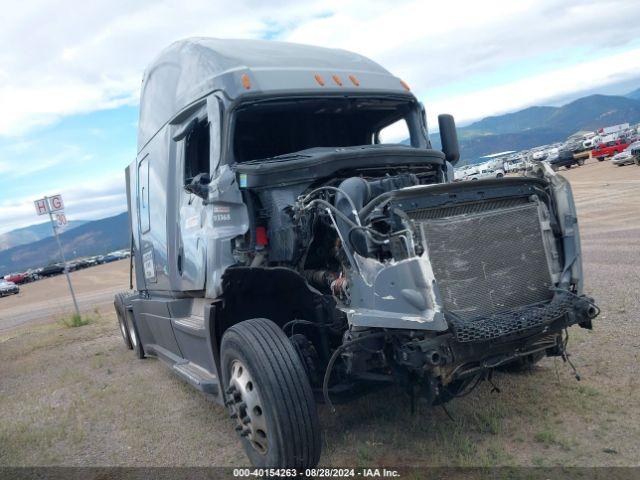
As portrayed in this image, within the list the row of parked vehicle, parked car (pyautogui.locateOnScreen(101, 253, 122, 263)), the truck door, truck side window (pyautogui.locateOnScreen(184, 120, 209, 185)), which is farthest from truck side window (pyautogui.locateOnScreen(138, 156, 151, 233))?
parked car (pyautogui.locateOnScreen(101, 253, 122, 263))

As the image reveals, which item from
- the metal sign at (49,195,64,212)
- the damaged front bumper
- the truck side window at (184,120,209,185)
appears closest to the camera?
the damaged front bumper

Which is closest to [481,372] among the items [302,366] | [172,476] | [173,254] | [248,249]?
[302,366]

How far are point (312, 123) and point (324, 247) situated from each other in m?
1.54

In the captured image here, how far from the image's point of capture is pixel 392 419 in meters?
4.71

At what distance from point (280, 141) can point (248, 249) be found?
1.34 m

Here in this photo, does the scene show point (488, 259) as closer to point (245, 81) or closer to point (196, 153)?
point (245, 81)

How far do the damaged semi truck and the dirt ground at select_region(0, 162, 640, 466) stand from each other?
44 cm

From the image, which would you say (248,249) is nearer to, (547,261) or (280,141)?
(280,141)

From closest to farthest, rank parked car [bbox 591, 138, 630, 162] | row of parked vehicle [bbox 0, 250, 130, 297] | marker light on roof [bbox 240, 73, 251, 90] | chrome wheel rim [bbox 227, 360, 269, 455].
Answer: chrome wheel rim [bbox 227, 360, 269, 455] → marker light on roof [bbox 240, 73, 251, 90] → row of parked vehicle [bbox 0, 250, 130, 297] → parked car [bbox 591, 138, 630, 162]

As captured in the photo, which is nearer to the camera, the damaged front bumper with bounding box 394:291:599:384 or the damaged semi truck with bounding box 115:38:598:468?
the damaged front bumper with bounding box 394:291:599:384

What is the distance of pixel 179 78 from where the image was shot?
5660mm

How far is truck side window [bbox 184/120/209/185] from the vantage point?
5.34 meters

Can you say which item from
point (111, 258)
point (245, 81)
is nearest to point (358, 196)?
point (245, 81)

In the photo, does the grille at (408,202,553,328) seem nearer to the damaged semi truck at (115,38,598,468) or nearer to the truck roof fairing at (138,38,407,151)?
the damaged semi truck at (115,38,598,468)
